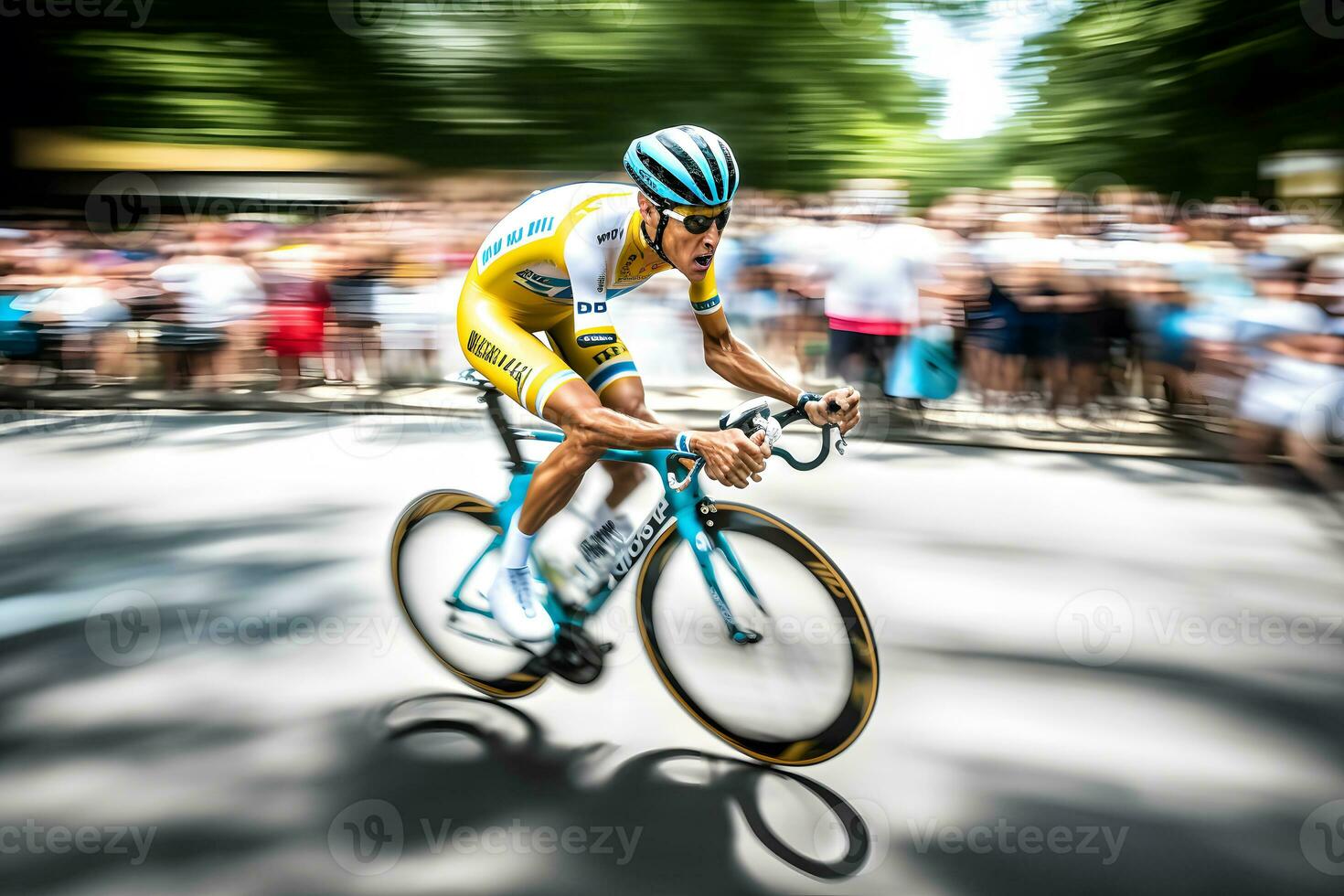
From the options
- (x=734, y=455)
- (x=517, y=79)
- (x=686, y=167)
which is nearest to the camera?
(x=734, y=455)

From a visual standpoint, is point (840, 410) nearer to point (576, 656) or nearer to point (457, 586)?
point (576, 656)

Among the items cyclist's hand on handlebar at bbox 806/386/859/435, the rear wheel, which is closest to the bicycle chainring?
the rear wheel

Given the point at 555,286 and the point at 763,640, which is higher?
the point at 555,286

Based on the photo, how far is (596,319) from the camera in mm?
2914

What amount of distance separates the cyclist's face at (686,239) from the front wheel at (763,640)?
0.67 metres

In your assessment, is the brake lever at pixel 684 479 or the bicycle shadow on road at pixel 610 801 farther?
the brake lever at pixel 684 479

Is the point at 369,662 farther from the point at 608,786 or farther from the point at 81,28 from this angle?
the point at 81,28

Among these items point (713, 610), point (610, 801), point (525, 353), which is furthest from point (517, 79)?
point (610, 801)

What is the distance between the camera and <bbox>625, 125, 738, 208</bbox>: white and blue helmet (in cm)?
272

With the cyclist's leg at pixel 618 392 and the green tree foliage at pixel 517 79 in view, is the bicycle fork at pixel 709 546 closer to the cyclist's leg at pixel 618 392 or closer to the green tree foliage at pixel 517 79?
the cyclist's leg at pixel 618 392

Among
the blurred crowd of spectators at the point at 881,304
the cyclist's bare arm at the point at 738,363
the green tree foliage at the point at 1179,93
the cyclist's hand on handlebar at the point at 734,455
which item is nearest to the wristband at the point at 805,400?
the cyclist's bare arm at the point at 738,363

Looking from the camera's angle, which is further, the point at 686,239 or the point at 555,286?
the point at 555,286

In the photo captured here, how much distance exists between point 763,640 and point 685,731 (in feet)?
1.52

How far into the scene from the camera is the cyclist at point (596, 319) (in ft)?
8.96
